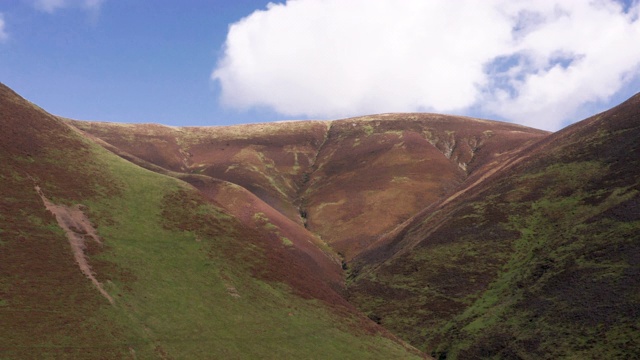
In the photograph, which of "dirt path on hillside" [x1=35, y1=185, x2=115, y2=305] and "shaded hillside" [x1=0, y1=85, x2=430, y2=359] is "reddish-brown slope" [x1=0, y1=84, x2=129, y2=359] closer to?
"shaded hillside" [x1=0, y1=85, x2=430, y2=359]

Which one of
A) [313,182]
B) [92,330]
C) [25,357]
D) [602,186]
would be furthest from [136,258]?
[313,182]

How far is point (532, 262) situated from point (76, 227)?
61143 millimetres

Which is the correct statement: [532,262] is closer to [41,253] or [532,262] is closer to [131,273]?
[131,273]

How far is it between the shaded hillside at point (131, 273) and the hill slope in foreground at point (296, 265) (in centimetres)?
20

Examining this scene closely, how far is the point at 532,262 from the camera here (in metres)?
74.6

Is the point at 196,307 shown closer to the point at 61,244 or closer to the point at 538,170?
the point at 61,244

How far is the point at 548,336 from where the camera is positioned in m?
57.2

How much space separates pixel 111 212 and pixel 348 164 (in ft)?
418

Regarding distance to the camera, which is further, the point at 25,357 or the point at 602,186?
the point at 602,186

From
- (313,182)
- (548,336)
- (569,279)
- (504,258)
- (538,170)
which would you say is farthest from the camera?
(313,182)

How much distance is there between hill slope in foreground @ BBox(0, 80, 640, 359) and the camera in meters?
43.9

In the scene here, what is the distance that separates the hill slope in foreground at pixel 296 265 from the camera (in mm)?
43906

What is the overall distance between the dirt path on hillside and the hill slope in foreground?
20 centimetres

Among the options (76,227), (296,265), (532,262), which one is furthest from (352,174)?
(76,227)
